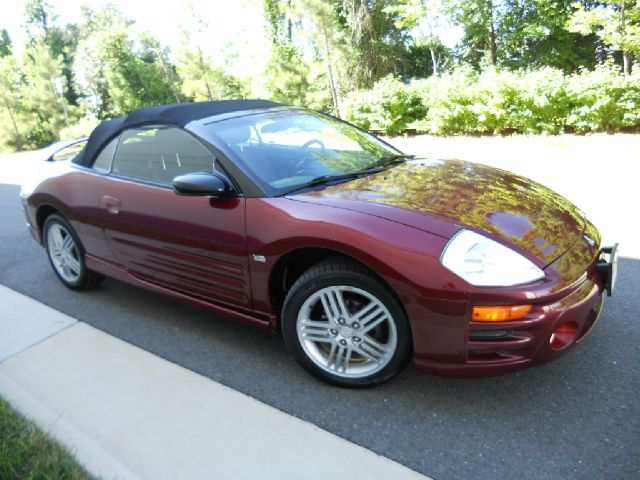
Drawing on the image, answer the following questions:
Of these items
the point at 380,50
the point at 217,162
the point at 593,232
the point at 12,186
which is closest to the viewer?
the point at 593,232

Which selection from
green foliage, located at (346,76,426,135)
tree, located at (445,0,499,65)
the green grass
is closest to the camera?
the green grass

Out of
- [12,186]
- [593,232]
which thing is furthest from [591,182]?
[12,186]

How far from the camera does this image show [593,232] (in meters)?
2.71

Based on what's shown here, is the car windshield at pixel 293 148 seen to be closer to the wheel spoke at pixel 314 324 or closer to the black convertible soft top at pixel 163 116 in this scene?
the black convertible soft top at pixel 163 116

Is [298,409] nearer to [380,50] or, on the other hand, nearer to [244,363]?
[244,363]

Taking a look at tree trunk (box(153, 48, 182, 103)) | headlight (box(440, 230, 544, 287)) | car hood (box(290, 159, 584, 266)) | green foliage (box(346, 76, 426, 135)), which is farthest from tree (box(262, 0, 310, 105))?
headlight (box(440, 230, 544, 287))

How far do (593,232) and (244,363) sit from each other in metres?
2.05

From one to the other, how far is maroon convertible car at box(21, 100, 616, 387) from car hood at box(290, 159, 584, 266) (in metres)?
0.01

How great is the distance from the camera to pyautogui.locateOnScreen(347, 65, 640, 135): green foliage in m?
9.41

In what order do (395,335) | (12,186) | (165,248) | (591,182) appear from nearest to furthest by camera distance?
1. (395,335)
2. (165,248)
3. (591,182)
4. (12,186)

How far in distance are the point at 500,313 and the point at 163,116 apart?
7.79 ft

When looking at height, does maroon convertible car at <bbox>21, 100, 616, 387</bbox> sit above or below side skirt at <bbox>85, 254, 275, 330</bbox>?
above

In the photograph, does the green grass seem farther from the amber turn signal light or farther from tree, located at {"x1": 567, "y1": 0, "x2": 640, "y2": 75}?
tree, located at {"x1": 567, "y1": 0, "x2": 640, "y2": 75}

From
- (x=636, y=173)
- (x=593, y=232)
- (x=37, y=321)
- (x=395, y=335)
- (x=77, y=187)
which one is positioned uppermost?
(x=77, y=187)
